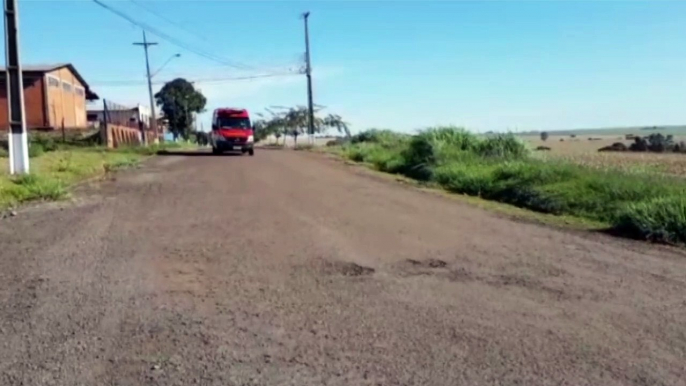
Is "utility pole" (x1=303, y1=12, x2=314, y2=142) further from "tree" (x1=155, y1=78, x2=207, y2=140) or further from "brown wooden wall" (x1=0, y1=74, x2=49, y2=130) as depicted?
"tree" (x1=155, y1=78, x2=207, y2=140)

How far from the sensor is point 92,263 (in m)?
8.59

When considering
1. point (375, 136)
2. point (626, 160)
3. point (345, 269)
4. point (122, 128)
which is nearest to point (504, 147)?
point (626, 160)

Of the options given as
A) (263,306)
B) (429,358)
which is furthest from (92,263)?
(429,358)

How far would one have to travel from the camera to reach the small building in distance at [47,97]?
4984cm

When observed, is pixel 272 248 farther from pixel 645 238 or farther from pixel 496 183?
pixel 496 183

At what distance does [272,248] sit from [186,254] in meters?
1.09

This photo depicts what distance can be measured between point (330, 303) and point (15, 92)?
47.9ft

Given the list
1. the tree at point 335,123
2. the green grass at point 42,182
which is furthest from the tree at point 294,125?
the green grass at point 42,182

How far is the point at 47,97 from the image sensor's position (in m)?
50.5

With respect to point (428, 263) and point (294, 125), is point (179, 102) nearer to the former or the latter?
point (294, 125)

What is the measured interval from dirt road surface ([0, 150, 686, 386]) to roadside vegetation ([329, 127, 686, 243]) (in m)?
1.06

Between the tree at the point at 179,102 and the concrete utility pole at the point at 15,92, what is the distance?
8298cm

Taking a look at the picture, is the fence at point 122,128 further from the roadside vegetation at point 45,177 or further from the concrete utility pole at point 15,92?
the concrete utility pole at point 15,92

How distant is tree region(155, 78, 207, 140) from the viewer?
102 meters
